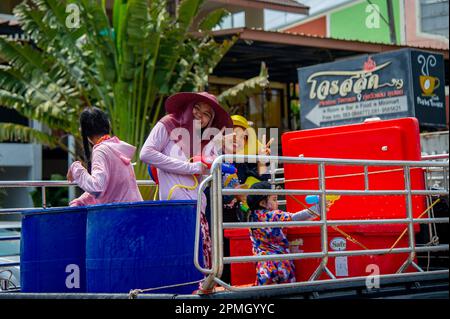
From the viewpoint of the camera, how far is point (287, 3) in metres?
26.4

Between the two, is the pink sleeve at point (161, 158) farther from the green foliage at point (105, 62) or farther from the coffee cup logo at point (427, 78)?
the coffee cup logo at point (427, 78)

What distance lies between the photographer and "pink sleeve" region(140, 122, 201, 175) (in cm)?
512

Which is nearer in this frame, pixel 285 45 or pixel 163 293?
pixel 163 293

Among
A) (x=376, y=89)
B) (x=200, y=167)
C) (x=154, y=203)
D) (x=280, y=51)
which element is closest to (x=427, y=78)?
(x=376, y=89)

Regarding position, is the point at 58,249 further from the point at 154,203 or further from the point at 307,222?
the point at 307,222

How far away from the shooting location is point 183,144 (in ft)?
17.4

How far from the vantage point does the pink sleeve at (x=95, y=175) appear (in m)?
5.16

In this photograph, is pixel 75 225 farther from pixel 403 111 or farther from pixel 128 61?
pixel 403 111

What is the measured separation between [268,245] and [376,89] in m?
16.2

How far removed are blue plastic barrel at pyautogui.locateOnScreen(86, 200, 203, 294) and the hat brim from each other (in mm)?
852

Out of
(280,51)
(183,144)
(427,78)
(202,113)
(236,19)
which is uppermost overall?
(236,19)

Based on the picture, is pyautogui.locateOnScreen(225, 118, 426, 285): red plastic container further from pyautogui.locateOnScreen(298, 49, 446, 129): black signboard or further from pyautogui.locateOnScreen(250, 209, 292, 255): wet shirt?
pyautogui.locateOnScreen(298, 49, 446, 129): black signboard
